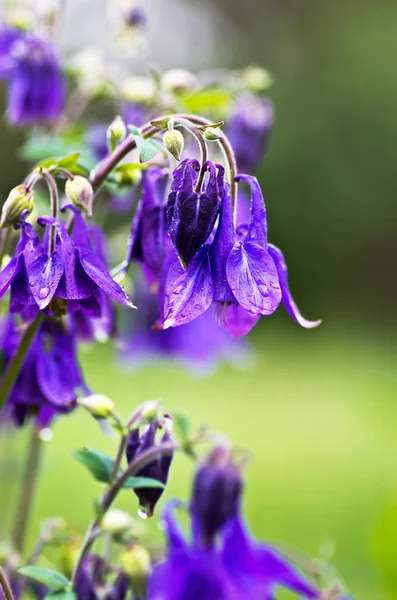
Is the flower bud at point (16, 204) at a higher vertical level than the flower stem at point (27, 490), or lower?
higher

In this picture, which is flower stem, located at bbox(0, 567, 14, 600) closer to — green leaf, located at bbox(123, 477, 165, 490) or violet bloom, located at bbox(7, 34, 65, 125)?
green leaf, located at bbox(123, 477, 165, 490)

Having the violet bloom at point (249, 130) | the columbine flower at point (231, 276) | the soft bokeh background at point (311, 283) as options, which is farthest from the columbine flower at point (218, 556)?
the soft bokeh background at point (311, 283)

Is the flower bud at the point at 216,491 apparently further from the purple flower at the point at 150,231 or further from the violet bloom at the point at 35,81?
the violet bloom at the point at 35,81

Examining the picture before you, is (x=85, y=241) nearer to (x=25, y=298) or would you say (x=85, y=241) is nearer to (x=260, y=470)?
(x=25, y=298)

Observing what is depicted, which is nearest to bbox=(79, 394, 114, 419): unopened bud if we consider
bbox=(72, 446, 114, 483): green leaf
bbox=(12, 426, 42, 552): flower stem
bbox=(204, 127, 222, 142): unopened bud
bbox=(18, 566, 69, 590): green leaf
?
bbox=(72, 446, 114, 483): green leaf

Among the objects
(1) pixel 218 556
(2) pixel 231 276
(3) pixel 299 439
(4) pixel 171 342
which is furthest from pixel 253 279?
(3) pixel 299 439
